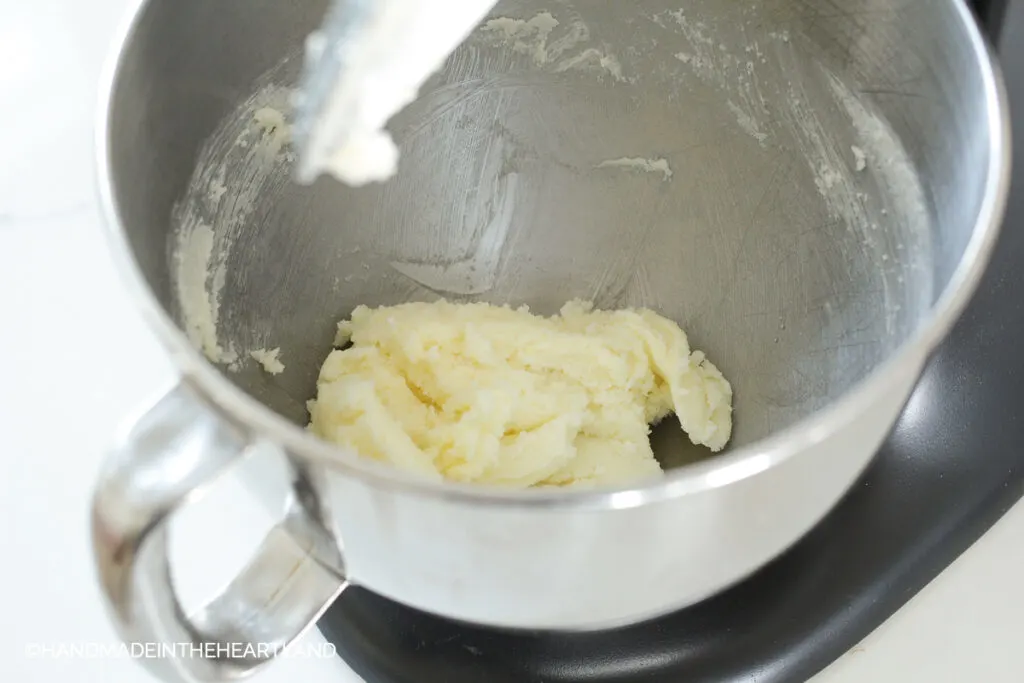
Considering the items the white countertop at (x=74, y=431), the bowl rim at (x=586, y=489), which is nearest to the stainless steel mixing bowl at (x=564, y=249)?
the bowl rim at (x=586, y=489)

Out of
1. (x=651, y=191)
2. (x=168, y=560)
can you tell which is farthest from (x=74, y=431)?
(x=651, y=191)

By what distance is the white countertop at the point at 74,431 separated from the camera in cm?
57

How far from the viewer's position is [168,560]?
43cm

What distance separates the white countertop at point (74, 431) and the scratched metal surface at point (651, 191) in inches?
5.5

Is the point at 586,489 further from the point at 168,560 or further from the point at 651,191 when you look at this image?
the point at 651,191

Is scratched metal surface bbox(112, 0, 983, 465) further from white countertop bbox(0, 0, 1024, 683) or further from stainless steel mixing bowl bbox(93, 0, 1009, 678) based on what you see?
white countertop bbox(0, 0, 1024, 683)

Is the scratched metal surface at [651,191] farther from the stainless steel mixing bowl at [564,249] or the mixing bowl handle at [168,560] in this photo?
the mixing bowl handle at [168,560]

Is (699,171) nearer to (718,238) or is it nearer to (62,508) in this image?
(718,238)

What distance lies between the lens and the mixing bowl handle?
36cm

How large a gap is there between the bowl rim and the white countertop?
0.38ft

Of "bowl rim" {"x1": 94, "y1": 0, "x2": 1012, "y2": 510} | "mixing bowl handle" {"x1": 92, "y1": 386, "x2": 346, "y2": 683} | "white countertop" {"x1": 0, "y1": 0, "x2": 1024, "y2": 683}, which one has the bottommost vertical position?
"white countertop" {"x1": 0, "y1": 0, "x2": 1024, "y2": 683}

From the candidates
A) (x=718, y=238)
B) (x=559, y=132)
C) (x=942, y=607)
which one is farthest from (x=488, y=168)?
(x=942, y=607)

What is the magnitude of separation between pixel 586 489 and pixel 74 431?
0.46 metres

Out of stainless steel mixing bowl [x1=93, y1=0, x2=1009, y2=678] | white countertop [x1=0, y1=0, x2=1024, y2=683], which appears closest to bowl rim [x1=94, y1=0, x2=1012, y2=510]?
stainless steel mixing bowl [x1=93, y1=0, x2=1009, y2=678]
